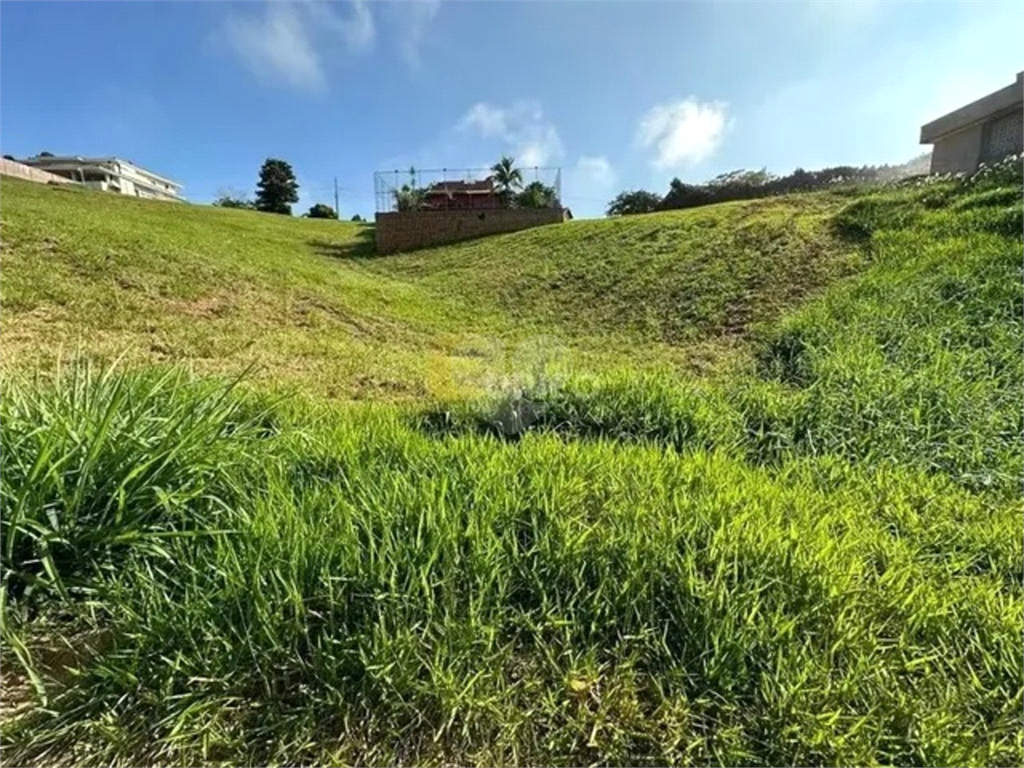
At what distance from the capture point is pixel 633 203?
83.8 feet

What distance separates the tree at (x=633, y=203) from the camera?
24.2 meters

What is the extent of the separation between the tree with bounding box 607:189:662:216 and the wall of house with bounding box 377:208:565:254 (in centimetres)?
643

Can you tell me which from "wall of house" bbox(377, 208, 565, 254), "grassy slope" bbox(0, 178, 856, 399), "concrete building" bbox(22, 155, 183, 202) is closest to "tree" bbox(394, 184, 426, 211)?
"wall of house" bbox(377, 208, 565, 254)

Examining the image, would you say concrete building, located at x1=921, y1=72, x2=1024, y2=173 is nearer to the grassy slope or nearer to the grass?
the grassy slope

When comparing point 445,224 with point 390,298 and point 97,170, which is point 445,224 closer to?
point 390,298

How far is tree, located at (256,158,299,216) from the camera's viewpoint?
40.0m

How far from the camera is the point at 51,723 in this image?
130 cm

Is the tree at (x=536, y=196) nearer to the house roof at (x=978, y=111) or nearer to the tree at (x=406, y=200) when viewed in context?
the tree at (x=406, y=200)

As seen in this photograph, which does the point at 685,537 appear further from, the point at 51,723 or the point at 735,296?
the point at 735,296

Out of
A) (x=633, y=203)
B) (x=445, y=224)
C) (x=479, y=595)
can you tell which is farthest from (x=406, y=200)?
(x=479, y=595)

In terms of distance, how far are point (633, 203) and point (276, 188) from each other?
27.3m

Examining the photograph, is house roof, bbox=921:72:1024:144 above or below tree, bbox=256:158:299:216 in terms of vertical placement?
below

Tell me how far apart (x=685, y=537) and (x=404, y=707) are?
3.17 feet

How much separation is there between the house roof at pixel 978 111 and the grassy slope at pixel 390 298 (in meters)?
2.99
